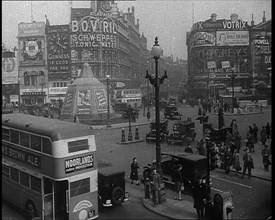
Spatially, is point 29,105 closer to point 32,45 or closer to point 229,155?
point 32,45

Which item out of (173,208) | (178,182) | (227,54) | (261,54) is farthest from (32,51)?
(261,54)

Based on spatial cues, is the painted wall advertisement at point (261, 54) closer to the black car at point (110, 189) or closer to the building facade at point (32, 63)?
the black car at point (110, 189)

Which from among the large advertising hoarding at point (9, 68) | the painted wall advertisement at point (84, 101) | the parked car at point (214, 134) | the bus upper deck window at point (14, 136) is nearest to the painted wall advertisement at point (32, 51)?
the large advertising hoarding at point (9, 68)

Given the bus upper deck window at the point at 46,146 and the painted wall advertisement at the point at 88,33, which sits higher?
the painted wall advertisement at the point at 88,33

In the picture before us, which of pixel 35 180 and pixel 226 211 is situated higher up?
pixel 35 180

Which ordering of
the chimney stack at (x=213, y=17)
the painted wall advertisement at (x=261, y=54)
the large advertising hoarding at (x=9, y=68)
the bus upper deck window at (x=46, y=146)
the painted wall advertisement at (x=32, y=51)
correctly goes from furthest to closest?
the painted wall advertisement at (x=261, y=54) < the chimney stack at (x=213, y=17) < the painted wall advertisement at (x=32, y=51) < the large advertising hoarding at (x=9, y=68) < the bus upper deck window at (x=46, y=146)

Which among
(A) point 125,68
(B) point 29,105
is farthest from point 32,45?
(A) point 125,68
